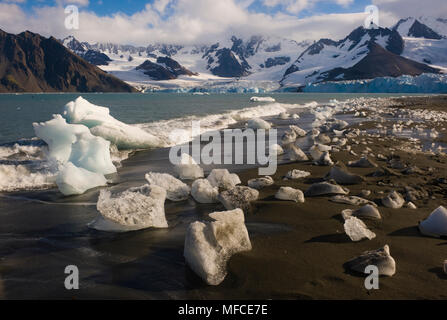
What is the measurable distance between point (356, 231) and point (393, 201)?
1138 millimetres

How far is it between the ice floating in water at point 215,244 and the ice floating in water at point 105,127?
24.0ft

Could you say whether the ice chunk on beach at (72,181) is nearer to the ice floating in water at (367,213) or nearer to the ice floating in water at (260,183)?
the ice floating in water at (260,183)

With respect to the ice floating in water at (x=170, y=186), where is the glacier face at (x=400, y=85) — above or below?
above

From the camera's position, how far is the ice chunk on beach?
16.2ft

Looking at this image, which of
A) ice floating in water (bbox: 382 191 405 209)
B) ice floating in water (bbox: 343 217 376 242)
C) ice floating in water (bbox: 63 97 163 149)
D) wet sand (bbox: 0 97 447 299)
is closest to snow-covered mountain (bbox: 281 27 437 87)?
ice floating in water (bbox: 63 97 163 149)

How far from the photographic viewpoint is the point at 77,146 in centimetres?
665

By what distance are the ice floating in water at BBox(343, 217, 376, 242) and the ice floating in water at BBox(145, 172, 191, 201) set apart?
7.63ft

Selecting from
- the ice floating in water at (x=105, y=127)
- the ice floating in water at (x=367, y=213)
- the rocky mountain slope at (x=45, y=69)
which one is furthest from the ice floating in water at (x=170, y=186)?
the rocky mountain slope at (x=45, y=69)

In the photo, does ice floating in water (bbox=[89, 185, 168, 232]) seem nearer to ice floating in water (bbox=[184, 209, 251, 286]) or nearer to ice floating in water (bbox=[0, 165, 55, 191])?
ice floating in water (bbox=[184, 209, 251, 286])

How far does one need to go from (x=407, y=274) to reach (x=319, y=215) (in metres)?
Answer: 1.24

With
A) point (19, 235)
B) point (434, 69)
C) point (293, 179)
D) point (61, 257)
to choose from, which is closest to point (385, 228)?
point (293, 179)

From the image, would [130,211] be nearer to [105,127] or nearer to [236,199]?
[236,199]

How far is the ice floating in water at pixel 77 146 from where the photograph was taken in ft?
21.0
